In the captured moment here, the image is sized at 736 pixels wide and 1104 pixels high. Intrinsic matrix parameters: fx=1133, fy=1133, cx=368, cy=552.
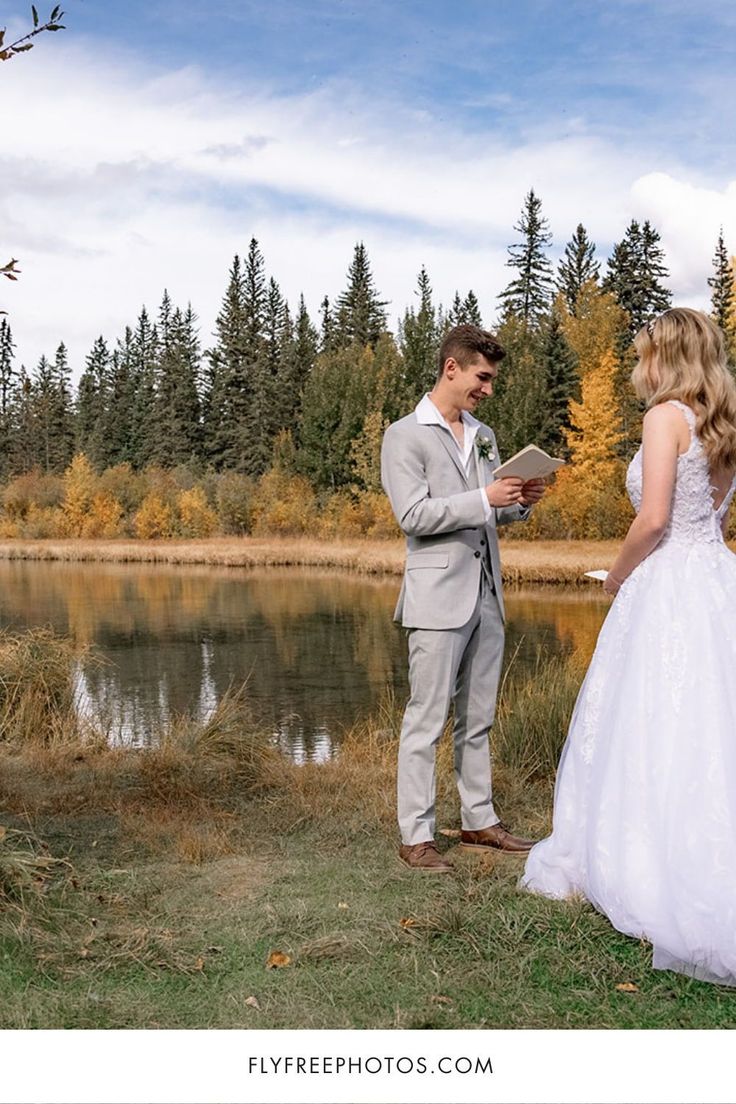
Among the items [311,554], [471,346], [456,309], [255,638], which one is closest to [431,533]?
[471,346]

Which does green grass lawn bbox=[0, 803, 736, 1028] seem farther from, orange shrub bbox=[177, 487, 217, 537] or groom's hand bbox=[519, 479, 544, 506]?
orange shrub bbox=[177, 487, 217, 537]

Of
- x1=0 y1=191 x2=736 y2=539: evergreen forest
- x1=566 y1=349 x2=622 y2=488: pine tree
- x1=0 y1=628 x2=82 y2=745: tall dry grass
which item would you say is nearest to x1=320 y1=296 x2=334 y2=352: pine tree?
x1=0 y1=191 x2=736 y2=539: evergreen forest

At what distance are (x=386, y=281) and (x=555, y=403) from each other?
68.7 ft

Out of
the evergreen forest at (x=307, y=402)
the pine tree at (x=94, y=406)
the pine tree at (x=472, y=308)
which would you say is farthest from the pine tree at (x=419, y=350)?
the pine tree at (x=94, y=406)

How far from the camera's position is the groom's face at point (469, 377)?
14.1ft

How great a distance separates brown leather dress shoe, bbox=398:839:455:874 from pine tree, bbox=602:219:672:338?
140 ft

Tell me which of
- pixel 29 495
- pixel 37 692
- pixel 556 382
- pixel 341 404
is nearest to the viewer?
pixel 37 692

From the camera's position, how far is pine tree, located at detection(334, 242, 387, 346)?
2231 inches

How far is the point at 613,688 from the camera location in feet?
12.0

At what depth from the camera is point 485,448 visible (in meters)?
4.44

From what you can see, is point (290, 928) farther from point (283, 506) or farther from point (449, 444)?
point (283, 506)

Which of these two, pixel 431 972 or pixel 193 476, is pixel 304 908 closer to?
pixel 431 972

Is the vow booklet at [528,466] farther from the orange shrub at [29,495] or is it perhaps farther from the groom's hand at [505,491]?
the orange shrub at [29,495]

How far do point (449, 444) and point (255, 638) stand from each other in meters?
13.4
